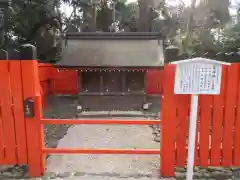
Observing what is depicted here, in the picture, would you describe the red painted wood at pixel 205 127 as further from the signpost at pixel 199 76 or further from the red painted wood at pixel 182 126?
the signpost at pixel 199 76

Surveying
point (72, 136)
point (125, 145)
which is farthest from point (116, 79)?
point (125, 145)

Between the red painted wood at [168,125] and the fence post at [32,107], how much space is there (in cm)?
193

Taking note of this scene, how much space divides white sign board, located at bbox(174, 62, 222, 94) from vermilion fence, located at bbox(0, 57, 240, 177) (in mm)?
426

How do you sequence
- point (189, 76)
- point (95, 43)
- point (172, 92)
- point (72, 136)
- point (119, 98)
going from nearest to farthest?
point (189, 76) < point (172, 92) < point (72, 136) < point (119, 98) < point (95, 43)

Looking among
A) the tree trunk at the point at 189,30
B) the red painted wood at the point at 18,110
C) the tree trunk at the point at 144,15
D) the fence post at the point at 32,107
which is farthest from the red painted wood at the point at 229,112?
the tree trunk at the point at 144,15

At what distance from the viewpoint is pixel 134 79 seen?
12477 mm

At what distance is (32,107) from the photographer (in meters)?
3.64

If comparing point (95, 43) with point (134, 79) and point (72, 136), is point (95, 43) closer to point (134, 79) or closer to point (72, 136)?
point (134, 79)

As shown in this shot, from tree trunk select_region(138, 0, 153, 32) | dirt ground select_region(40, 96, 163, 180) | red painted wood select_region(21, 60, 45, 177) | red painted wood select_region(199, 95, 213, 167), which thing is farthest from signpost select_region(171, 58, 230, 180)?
tree trunk select_region(138, 0, 153, 32)

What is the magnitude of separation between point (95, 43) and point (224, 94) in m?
10.7

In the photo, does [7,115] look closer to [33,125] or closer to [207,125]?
[33,125]

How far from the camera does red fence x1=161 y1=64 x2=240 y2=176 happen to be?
3.63m

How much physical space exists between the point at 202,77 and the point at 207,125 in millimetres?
949

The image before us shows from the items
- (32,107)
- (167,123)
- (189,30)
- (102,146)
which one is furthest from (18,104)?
(189,30)
